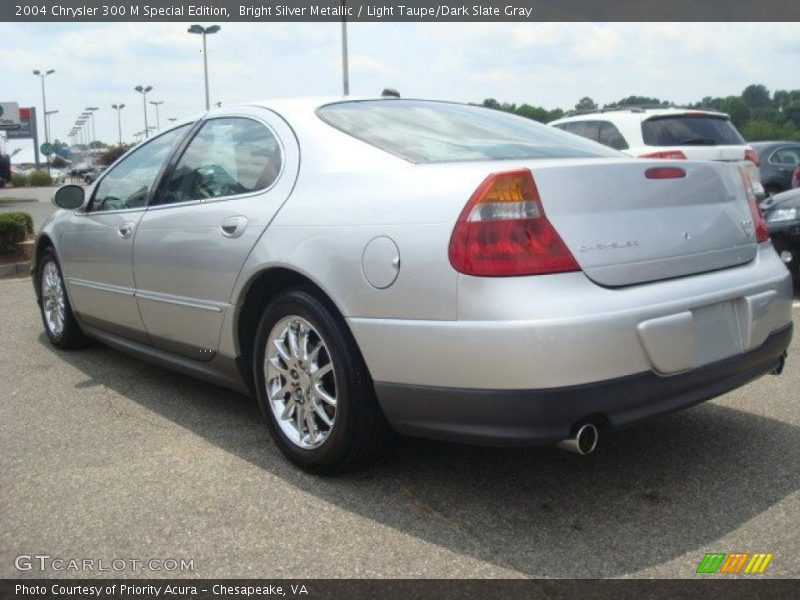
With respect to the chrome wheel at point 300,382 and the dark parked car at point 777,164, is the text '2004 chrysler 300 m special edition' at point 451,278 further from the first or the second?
the dark parked car at point 777,164

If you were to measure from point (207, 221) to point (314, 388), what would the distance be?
978 millimetres

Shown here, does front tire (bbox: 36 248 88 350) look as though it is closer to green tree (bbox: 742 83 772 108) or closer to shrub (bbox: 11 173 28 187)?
shrub (bbox: 11 173 28 187)

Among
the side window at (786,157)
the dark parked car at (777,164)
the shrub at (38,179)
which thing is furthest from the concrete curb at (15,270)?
the shrub at (38,179)

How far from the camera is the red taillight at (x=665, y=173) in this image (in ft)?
9.38

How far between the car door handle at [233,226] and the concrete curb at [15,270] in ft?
21.4

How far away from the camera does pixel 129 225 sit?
424cm

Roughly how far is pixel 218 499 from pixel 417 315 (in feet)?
3.37

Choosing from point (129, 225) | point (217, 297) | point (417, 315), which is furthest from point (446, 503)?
point (129, 225)

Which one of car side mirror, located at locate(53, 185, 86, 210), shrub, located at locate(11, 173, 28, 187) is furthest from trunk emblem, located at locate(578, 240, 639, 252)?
shrub, located at locate(11, 173, 28, 187)

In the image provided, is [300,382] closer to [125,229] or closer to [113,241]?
[125,229]

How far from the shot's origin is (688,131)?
907cm

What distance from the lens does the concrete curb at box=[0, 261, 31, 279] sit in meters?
9.03

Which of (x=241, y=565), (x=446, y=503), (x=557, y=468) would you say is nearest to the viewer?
(x=241, y=565)

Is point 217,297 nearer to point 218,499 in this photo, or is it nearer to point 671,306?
point 218,499
